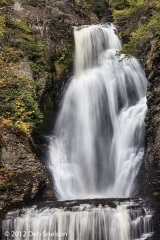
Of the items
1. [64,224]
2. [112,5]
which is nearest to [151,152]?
[64,224]

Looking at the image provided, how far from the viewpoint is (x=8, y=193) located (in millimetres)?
10633

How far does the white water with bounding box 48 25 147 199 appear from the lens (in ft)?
42.6

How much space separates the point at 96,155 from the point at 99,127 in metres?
1.89

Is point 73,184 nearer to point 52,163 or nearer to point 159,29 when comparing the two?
point 52,163

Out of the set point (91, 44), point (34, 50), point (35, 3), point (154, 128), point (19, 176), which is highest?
point (35, 3)

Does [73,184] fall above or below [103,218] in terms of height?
above

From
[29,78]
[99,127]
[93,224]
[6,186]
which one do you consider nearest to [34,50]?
[29,78]

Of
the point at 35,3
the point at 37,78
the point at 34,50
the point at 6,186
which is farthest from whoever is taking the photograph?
the point at 35,3

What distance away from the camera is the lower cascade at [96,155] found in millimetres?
8609

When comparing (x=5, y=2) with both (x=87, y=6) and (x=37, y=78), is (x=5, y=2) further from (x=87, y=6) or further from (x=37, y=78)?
(x=87, y=6)

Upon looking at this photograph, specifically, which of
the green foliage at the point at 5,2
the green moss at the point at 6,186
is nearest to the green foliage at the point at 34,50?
the green foliage at the point at 5,2

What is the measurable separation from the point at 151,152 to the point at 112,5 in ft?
63.6

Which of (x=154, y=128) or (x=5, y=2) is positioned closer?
(x=154, y=128)

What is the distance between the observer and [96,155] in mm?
14797
